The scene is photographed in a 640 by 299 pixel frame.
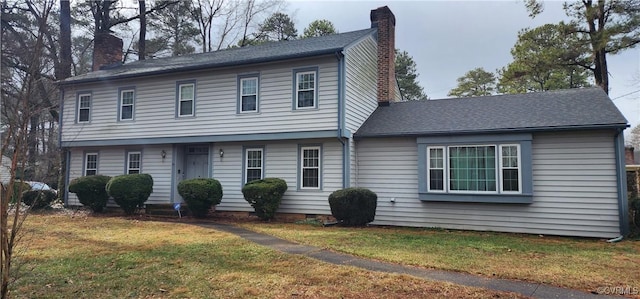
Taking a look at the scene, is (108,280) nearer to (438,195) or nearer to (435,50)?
(438,195)

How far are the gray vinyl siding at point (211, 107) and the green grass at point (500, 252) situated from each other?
370 centimetres

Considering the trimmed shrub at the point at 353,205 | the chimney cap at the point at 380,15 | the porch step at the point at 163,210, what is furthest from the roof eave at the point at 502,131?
the porch step at the point at 163,210

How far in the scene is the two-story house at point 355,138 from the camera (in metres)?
10.2

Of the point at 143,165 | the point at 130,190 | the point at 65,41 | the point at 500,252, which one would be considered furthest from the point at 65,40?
the point at 500,252

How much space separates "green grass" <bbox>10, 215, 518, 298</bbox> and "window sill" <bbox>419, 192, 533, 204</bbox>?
5.74 meters

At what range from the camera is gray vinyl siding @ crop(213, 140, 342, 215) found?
1231cm

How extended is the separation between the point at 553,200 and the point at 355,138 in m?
5.72

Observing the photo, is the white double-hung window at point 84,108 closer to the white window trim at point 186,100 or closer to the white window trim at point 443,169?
the white window trim at point 186,100

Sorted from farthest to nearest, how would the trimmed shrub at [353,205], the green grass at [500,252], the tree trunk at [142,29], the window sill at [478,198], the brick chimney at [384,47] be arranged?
the tree trunk at [142,29]
the brick chimney at [384,47]
the trimmed shrub at [353,205]
the window sill at [478,198]
the green grass at [500,252]

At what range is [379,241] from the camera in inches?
336

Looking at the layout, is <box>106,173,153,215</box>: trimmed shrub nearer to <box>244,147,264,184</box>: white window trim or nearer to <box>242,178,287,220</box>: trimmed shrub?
<box>244,147,264,184</box>: white window trim

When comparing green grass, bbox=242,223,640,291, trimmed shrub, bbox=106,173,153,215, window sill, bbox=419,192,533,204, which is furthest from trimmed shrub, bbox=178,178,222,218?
window sill, bbox=419,192,533,204

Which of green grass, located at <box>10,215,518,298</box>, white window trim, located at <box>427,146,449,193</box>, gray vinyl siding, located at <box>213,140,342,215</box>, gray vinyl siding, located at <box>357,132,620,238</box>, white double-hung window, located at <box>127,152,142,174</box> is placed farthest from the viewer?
white double-hung window, located at <box>127,152,142,174</box>

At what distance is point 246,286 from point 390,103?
11.2 meters
